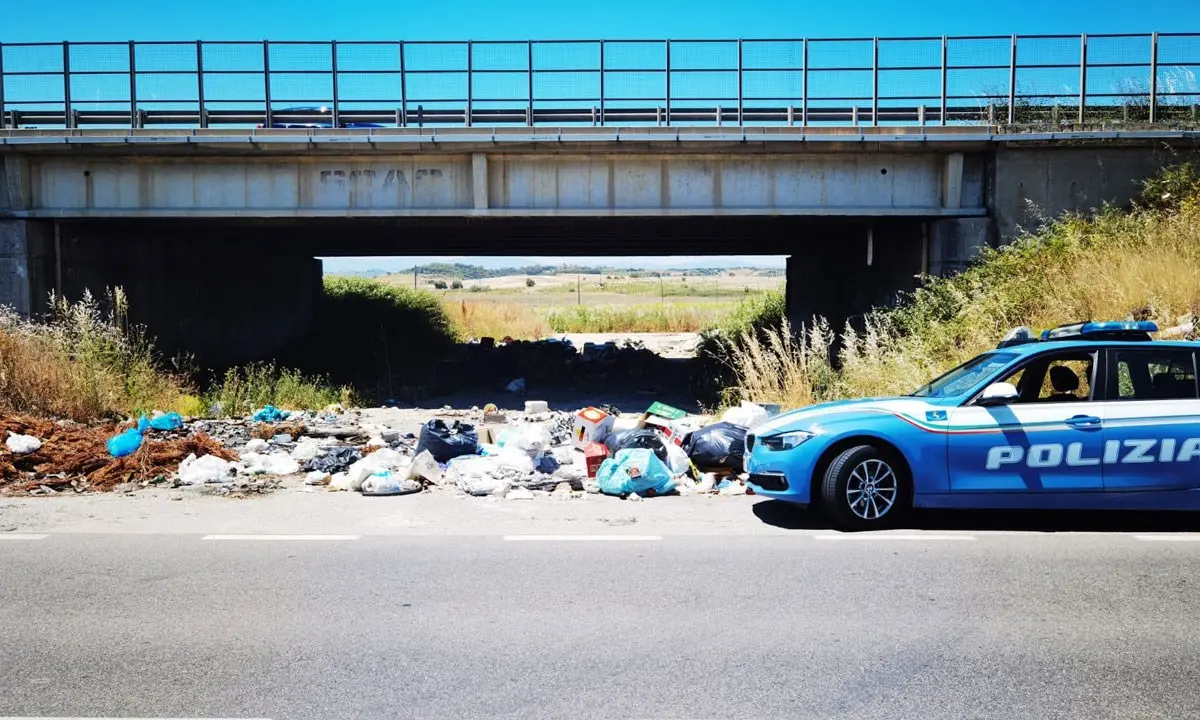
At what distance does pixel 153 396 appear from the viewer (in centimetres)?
1584

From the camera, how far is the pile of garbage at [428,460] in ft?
31.4

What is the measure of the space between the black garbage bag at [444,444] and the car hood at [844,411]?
12.2 feet

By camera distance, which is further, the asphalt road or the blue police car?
the blue police car

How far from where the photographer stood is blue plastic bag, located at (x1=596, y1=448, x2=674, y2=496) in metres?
9.31

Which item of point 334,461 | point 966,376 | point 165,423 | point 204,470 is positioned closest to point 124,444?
point 204,470

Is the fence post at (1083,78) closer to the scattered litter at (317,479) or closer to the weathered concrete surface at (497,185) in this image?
the weathered concrete surface at (497,185)

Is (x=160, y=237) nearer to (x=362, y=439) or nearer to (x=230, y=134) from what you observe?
(x=230, y=134)

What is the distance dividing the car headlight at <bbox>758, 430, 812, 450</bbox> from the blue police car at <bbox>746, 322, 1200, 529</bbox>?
0.01 meters

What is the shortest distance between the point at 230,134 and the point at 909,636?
15.5 m

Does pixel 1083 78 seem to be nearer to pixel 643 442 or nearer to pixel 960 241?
pixel 960 241

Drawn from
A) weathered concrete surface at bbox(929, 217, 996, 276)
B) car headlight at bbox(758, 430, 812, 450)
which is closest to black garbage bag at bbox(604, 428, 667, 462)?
car headlight at bbox(758, 430, 812, 450)

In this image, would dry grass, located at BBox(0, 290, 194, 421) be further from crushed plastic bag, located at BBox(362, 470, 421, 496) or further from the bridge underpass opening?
crushed plastic bag, located at BBox(362, 470, 421, 496)

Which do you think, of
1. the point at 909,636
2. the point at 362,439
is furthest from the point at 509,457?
the point at 909,636

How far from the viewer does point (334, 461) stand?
10.6 metres
